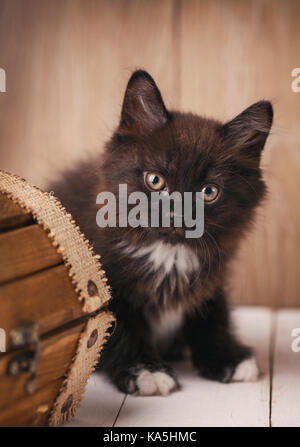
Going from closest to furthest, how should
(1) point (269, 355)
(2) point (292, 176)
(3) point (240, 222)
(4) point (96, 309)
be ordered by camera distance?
1. (4) point (96, 309)
2. (3) point (240, 222)
3. (1) point (269, 355)
4. (2) point (292, 176)

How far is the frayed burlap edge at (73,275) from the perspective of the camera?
1174mm

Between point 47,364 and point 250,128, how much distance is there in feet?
2.81

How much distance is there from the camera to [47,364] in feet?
3.65

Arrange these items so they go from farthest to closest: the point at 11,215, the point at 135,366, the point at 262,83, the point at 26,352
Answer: the point at 262,83, the point at 135,366, the point at 11,215, the point at 26,352

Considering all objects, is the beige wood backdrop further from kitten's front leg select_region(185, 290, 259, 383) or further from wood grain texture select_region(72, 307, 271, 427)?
wood grain texture select_region(72, 307, 271, 427)

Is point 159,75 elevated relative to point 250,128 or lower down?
elevated

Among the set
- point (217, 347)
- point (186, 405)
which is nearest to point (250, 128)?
point (217, 347)

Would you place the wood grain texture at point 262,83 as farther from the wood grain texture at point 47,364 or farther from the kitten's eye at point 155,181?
the wood grain texture at point 47,364

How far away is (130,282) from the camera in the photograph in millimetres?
1543

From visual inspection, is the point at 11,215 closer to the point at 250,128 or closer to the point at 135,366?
the point at 135,366

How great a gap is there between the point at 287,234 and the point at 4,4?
55.0 inches

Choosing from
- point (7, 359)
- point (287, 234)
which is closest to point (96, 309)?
point (7, 359)

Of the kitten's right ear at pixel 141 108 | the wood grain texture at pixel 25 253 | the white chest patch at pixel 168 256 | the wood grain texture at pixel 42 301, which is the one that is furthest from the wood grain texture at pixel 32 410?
the kitten's right ear at pixel 141 108

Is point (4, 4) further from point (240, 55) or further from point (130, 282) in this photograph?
point (130, 282)
